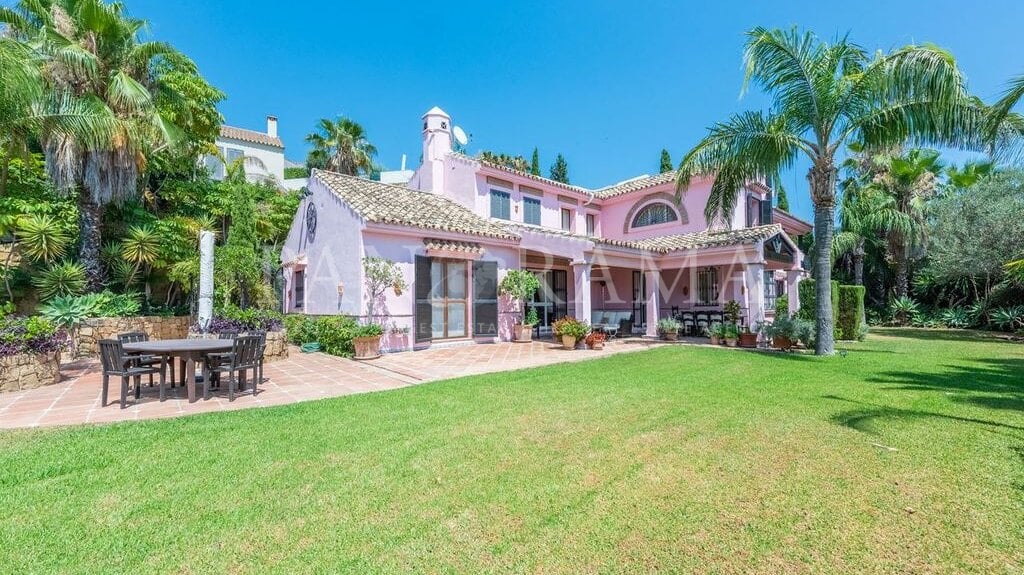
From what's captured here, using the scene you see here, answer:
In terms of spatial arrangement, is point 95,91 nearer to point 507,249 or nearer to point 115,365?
point 115,365

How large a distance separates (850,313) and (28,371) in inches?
854

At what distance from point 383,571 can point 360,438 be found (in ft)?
8.60

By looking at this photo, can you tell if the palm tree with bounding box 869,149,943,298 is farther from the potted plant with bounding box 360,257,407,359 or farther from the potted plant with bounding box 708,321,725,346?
the potted plant with bounding box 360,257,407,359

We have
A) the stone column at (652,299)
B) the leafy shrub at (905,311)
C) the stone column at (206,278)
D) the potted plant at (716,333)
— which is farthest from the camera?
the leafy shrub at (905,311)

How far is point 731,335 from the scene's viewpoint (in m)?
14.1

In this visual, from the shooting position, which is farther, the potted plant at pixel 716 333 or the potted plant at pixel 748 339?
the potted plant at pixel 716 333

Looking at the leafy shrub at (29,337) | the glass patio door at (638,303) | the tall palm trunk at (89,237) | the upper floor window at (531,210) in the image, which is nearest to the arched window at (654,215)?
the glass patio door at (638,303)

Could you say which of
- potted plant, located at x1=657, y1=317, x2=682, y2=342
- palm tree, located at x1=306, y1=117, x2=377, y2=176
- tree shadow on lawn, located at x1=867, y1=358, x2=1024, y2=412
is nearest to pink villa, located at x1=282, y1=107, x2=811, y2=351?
potted plant, located at x1=657, y1=317, x2=682, y2=342

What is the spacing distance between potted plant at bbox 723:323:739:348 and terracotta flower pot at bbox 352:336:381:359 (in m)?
10.8

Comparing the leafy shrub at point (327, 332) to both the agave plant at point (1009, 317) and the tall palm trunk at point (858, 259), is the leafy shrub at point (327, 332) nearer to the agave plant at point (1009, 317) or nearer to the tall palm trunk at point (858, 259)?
the tall palm trunk at point (858, 259)

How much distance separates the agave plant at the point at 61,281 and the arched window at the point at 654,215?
20028 mm

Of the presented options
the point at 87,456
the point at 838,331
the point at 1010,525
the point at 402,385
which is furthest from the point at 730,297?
the point at 87,456

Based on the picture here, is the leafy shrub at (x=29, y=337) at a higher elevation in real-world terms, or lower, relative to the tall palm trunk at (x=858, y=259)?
lower

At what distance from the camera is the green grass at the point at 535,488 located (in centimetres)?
281
